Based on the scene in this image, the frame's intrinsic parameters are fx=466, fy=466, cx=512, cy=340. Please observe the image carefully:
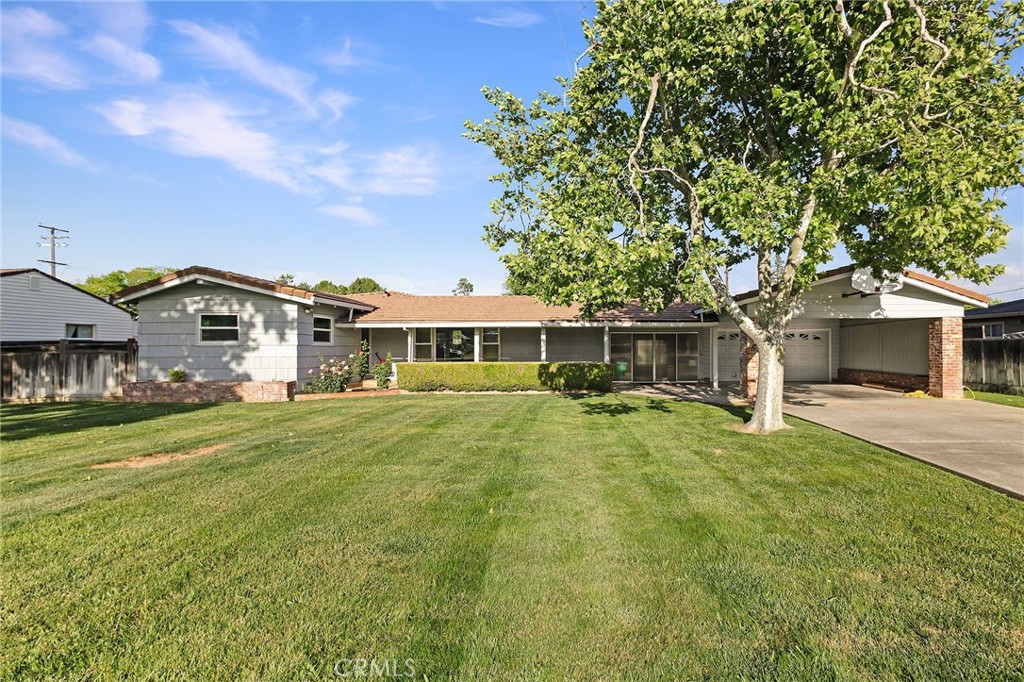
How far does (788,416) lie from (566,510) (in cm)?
802

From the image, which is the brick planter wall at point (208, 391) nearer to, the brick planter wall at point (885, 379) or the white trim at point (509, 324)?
the white trim at point (509, 324)

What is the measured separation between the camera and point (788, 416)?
10492mm

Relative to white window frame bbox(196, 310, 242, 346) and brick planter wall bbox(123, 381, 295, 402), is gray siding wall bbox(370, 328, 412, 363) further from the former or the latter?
brick planter wall bbox(123, 381, 295, 402)

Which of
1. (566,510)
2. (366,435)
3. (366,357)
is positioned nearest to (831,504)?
(566,510)

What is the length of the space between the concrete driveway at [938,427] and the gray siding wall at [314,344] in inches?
557

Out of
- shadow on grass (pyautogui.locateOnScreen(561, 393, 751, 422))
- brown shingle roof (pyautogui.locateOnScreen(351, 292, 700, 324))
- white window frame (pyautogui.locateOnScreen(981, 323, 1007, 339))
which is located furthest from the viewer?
white window frame (pyautogui.locateOnScreen(981, 323, 1007, 339))

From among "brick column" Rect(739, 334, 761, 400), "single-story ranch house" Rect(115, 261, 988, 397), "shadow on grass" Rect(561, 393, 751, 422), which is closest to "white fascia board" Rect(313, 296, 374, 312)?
"single-story ranch house" Rect(115, 261, 988, 397)

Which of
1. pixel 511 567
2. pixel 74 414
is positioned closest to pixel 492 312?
pixel 74 414

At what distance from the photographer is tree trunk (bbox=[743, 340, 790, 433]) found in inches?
347

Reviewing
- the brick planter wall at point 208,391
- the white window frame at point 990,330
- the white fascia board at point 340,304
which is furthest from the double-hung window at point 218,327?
the white window frame at point 990,330

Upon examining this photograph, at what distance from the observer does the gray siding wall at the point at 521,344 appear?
1961 centimetres

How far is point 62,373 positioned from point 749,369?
20.8 meters

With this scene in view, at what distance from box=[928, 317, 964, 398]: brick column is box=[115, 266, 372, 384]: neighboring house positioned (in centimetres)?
1912

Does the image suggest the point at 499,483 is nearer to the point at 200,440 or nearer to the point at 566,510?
the point at 566,510
